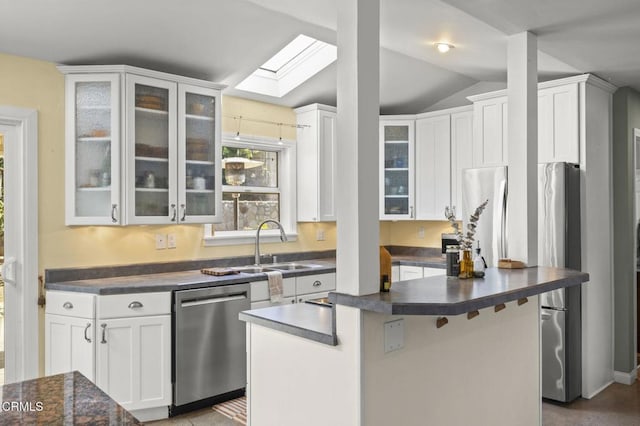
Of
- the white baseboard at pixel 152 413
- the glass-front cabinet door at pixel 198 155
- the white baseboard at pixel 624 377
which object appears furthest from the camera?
the white baseboard at pixel 624 377

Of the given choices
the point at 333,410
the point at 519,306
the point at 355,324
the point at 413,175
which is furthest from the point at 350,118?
the point at 413,175

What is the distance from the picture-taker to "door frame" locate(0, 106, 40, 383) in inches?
133

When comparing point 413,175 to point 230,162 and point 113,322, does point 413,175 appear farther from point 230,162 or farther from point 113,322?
point 113,322

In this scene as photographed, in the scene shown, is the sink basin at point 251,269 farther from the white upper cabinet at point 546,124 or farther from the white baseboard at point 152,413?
the white upper cabinet at point 546,124

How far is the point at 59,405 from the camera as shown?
1.21m

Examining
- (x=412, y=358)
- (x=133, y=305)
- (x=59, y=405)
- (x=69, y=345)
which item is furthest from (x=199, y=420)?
(x=59, y=405)

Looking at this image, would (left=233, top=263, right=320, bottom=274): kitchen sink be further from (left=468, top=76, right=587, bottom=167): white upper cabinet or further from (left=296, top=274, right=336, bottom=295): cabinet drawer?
(left=468, top=76, right=587, bottom=167): white upper cabinet

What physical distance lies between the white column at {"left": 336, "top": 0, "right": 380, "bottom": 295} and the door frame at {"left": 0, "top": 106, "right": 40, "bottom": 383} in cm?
243

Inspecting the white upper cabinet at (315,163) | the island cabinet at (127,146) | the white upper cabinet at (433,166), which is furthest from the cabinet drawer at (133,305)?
the white upper cabinet at (433,166)

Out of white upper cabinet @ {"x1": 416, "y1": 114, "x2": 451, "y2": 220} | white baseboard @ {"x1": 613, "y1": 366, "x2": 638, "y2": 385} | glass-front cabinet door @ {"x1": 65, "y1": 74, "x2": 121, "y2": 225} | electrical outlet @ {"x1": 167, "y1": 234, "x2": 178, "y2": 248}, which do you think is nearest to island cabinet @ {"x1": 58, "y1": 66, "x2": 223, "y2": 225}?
glass-front cabinet door @ {"x1": 65, "y1": 74, "x2": 121, "y2": 225}

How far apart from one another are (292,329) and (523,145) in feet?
5.97

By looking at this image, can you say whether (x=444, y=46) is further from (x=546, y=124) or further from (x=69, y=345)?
(x=69, y=345)

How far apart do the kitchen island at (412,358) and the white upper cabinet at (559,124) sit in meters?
1.46

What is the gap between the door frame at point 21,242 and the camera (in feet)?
11.0
